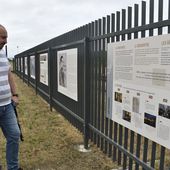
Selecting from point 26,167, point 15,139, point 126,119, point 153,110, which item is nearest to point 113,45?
point 126,119

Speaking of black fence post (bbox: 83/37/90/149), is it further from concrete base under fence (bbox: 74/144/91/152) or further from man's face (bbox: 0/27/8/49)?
man's face (bbox: 0/27/8/49)

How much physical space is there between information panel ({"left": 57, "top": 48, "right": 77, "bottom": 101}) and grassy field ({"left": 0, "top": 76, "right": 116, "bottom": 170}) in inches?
31.8

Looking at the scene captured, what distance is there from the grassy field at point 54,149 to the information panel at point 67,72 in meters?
0.81

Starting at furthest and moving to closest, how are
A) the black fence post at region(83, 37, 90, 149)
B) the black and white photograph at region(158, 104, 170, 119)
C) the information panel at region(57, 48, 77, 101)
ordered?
the information panel at region(57, 48, 77, 101)
the black fence post at region(83, 37, 90, 149)
the black and white photograph at region(158, 104, 170, 119)

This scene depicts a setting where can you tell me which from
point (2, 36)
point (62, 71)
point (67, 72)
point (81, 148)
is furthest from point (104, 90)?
point (62, 71)

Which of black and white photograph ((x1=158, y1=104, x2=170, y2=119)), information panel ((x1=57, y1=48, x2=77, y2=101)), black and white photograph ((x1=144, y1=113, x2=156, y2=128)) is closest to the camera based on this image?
black and white photograph ((x1=158, y1=104, x2=170, y2=119))

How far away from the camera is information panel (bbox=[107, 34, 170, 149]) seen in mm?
3375

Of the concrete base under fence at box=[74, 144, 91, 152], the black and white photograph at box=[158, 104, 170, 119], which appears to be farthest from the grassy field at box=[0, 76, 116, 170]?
the black and white photograph at box=[158, 104, 170, 119]

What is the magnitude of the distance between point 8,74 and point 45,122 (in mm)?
4237

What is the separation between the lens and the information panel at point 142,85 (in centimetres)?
338

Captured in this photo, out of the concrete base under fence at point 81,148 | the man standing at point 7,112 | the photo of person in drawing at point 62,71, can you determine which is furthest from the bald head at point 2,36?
the photo of person in drawing at point 62,71

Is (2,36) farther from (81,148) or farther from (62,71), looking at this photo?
(62,71)

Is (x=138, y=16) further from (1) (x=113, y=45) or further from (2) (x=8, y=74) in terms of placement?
(2) (x=8, y=74)

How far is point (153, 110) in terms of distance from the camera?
3.59 meters
